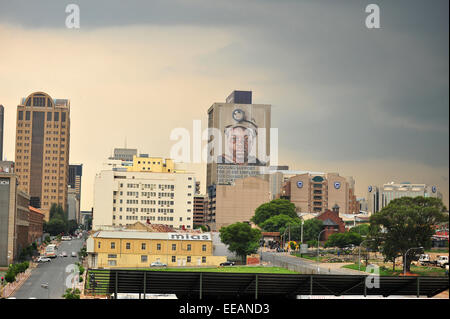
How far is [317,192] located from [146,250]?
352 ft

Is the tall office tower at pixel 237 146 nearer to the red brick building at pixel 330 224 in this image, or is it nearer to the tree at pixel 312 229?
the red brick building at pixel 330 224

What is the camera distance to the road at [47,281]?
52228mm

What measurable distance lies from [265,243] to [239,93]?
8085 cm

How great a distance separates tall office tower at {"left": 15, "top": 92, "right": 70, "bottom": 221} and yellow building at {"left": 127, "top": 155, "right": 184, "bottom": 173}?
37.3 metres

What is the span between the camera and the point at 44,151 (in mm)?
178250

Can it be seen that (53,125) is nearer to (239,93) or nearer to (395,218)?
(239,93)

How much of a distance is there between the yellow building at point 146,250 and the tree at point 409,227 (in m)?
19.1

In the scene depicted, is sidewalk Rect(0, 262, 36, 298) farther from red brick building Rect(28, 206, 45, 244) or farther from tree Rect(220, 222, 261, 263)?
red brick building Rect(28, 206, 45, 244)

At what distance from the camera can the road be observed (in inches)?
2056

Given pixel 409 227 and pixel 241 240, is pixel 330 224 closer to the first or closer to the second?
pixel 241 240

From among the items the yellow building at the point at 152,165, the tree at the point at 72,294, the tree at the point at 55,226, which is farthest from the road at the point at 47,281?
the tree at the point at 55,226

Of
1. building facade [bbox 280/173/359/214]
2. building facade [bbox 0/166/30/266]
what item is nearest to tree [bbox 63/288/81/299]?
building facade [bbox 0/166/30/266]

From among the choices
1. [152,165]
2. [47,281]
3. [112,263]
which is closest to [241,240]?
[112,263]
